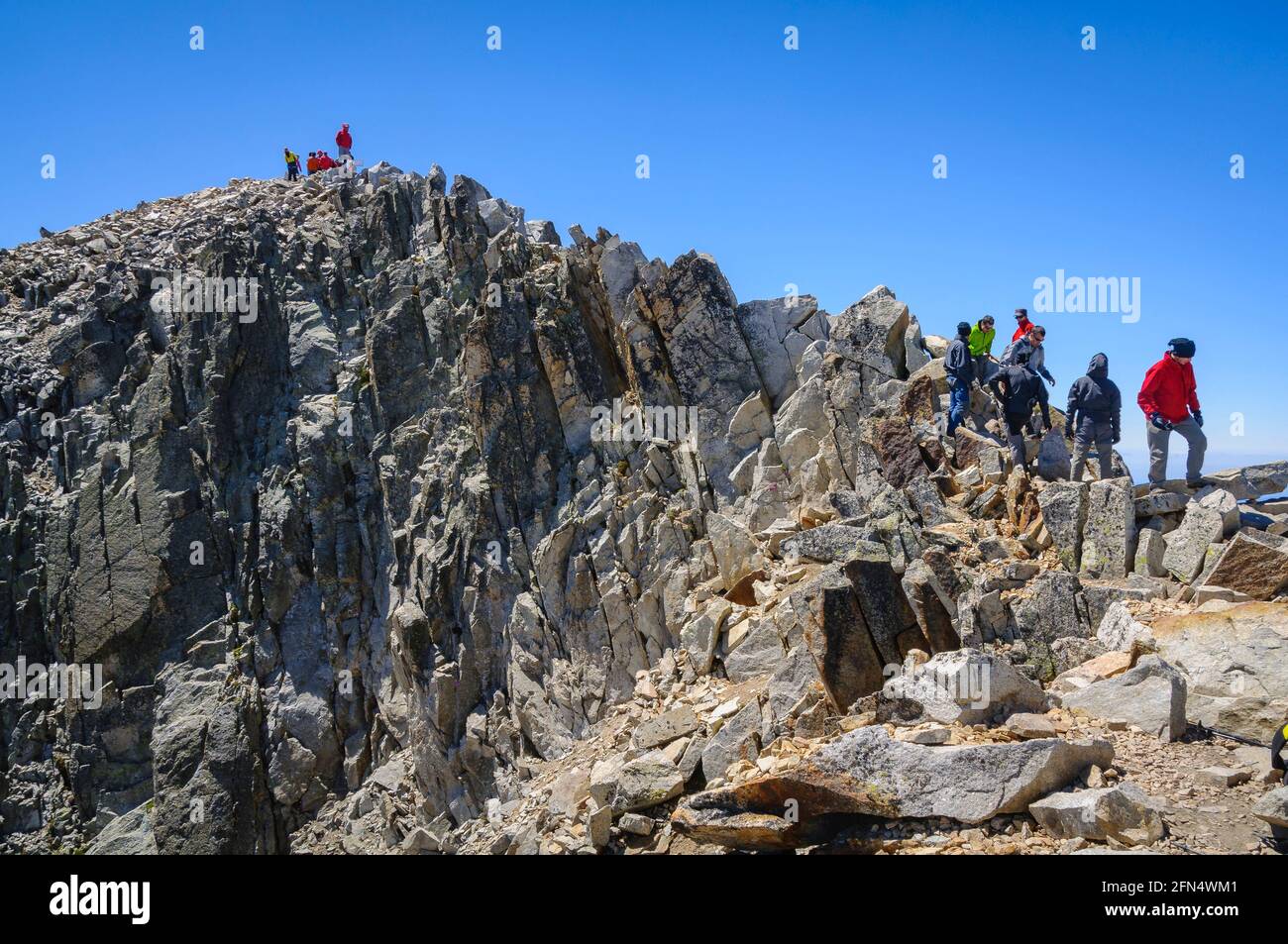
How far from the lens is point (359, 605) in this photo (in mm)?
36000

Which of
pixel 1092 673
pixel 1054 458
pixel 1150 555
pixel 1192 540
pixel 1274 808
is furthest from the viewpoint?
pixel 1054 458

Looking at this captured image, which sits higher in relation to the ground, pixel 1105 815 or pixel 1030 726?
pixel 1030 726

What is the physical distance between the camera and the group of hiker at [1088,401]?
16.2 m

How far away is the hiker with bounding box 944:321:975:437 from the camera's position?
19953mm

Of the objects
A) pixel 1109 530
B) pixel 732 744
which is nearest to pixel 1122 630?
pixel 1109 530

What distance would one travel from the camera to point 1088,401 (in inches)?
670

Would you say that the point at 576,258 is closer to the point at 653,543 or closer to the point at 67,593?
the point at 653,543

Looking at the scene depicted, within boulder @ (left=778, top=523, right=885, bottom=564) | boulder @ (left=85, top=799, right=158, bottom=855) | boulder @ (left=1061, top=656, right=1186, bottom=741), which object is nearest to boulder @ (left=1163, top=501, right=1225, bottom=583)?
boulder @ (left=1061, top=656, right=1186, bottom=741)

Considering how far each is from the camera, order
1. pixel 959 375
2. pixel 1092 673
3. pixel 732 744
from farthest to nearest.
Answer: pixel 959 375 → pixel 732 744 → pixel 1092 673

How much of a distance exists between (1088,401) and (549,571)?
661 inches

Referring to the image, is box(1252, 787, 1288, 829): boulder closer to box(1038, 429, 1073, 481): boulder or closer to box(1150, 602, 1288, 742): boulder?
box(1150, 602, 1288, 742): boulder

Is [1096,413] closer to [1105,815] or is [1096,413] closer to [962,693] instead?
[962,693]

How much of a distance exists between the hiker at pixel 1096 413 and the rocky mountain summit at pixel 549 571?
3.19 ft

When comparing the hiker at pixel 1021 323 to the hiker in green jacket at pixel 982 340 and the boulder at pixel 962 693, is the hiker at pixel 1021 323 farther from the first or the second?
the boulder at pixel 962 693
